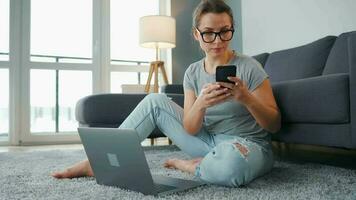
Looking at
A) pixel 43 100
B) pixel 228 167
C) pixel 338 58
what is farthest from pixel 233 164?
pixel 43 100

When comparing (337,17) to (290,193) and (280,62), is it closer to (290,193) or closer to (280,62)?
(280,62)

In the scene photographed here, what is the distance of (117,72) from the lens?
3.94 meters

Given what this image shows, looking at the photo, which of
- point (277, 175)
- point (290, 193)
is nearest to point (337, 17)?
point (277, 175)

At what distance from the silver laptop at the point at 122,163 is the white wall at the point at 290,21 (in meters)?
1.79

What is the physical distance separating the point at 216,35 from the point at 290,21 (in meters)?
1.88

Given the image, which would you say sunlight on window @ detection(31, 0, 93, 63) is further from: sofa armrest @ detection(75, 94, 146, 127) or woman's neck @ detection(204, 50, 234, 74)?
woman's neck @ detection(204, 50, 234, 74)

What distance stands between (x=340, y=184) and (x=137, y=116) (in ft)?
2.34

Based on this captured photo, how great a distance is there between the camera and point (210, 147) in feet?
4.13

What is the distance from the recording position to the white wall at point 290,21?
2.34m

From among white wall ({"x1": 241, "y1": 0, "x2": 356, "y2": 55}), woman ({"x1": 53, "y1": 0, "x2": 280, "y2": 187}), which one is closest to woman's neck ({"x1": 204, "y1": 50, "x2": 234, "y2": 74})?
woman ({"x1": 53, "y1": 0, "x2": 280, "y2": 187})

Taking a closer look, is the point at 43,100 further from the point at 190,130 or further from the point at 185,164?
the point at 190,130

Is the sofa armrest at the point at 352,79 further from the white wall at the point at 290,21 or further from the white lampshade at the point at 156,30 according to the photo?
the white lampshade at the point at 156,30

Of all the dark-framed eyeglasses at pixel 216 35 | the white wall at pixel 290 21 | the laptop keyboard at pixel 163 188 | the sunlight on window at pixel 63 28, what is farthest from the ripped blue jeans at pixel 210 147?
the sunlight on window at pixel 63 28

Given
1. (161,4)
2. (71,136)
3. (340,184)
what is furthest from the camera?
(161,4)
